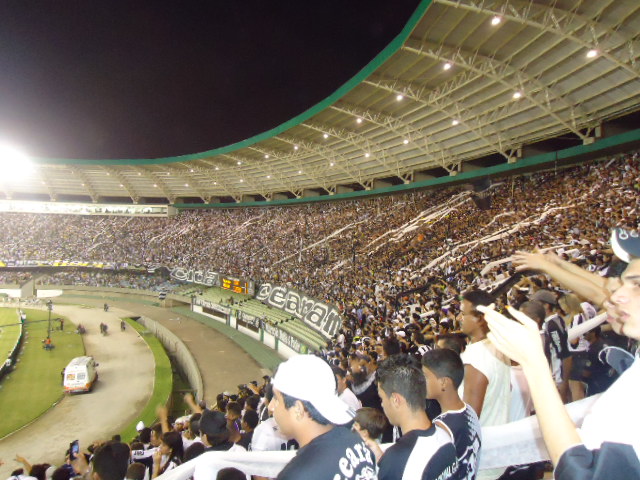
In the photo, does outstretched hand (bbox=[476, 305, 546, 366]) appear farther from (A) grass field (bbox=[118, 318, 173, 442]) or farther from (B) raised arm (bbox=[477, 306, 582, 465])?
(A) grass field (bbox=[118, 318, 173, 442])

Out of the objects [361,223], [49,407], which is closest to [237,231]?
[361,223]

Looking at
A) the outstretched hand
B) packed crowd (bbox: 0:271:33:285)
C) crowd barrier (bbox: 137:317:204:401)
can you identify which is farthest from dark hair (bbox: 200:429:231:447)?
packed crowd (bbox: 0:271:33:285)

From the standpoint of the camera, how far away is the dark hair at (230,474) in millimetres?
2234

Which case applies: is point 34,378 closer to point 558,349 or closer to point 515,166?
point 558,349

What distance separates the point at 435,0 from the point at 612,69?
7139mm

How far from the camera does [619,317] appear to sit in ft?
4.75

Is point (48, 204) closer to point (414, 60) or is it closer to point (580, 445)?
point (414, 60)

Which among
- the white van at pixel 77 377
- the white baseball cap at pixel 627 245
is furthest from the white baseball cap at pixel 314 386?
the white van at pixel 77 377

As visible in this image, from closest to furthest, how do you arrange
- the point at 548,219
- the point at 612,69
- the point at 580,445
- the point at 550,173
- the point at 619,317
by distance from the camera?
the point at 580,445 → the point at 619,317 → the point at 612,69 → the point at 548,219 → the point at 550,173

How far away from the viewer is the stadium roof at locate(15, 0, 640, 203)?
1173 cm

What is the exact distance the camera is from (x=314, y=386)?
1.92 m

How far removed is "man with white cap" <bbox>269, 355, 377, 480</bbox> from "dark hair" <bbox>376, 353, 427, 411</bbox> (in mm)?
552

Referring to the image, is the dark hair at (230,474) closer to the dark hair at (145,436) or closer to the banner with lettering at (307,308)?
the dark hair at (145,436)

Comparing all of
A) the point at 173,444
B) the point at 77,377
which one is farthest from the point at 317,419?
the point at 77,377
